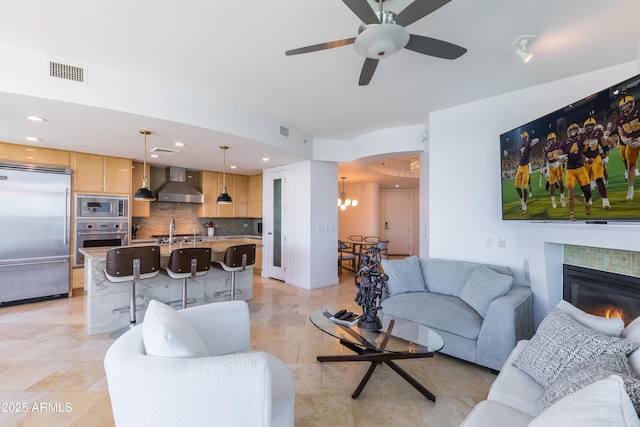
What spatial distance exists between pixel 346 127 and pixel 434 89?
1.61m

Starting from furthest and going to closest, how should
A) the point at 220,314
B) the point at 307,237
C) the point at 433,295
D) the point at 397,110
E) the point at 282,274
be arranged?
the point at 282,274 → the point at 307,237 → the point at 397,110 → the point at 433,295 → the point at 220,314

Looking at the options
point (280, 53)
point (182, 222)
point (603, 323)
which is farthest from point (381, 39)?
point (182, 222)

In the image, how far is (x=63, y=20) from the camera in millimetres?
2059

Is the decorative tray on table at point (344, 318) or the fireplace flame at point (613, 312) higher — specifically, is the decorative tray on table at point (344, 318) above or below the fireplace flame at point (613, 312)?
below

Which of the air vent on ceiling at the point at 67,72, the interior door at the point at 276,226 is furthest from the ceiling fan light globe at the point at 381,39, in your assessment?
the interior door at the point at 276,226

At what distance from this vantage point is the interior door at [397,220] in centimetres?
972

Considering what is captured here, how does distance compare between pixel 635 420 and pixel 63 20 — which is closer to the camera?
pixel 635 420

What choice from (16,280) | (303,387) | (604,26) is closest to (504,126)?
(604,26)

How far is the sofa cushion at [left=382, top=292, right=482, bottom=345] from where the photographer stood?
2.51 m

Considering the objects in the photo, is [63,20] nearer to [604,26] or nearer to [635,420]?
[635,420]

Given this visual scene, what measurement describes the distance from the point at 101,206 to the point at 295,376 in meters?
4.54

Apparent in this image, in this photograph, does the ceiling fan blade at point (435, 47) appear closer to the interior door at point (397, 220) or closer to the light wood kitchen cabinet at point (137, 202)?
the light wood kitchen cabinet at point (137, 202)

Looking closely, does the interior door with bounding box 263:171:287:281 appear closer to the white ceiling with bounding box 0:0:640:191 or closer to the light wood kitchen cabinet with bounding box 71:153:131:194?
the white ceiling with bounding box 0:0:640:191

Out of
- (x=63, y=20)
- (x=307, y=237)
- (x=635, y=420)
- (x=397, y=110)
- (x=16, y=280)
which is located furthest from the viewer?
(x=307, y=237)
